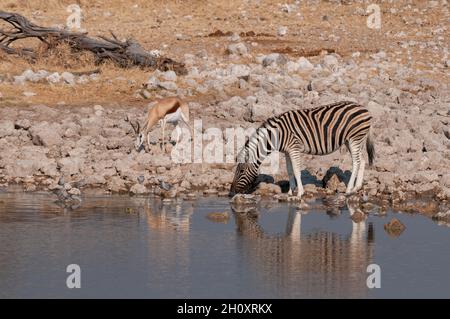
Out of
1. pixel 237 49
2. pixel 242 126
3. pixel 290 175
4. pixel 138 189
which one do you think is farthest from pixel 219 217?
pixel 237 49

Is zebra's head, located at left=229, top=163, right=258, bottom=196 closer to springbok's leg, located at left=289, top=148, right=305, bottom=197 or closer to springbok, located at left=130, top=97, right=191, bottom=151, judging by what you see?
springbok's leg, located at left=289, top=148, right=305, bottom=197

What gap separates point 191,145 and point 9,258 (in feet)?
20.3

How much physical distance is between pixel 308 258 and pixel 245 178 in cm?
344

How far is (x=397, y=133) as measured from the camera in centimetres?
1501

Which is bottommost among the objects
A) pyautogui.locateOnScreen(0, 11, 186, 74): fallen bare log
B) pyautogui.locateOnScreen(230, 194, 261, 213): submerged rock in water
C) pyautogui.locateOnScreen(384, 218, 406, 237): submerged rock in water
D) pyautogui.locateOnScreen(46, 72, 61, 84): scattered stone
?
pyautogui.locateOnScreen(384, 218, 406, 237): submerged rock in water

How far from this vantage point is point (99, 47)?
2038cm

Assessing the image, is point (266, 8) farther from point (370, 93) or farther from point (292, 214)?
point (292, 214)

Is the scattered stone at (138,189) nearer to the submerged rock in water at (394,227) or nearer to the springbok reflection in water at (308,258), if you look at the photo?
the springbok reflection in water at (308,258)

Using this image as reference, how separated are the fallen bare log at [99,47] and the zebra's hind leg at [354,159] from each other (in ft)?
24.6

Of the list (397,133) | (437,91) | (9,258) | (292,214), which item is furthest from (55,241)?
(437,91)

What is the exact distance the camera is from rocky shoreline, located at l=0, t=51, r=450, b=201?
13.2m

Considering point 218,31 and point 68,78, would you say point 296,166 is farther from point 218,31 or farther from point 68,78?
point 218,31

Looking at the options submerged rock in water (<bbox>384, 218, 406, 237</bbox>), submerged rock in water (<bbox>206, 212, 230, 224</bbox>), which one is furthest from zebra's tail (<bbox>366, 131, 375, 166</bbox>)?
submerged rock in water (<bbox>206, 212, 230, 224</bbox>)

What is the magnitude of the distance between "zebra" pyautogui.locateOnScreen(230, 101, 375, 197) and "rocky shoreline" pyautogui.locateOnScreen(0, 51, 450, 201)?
1.30 feet
